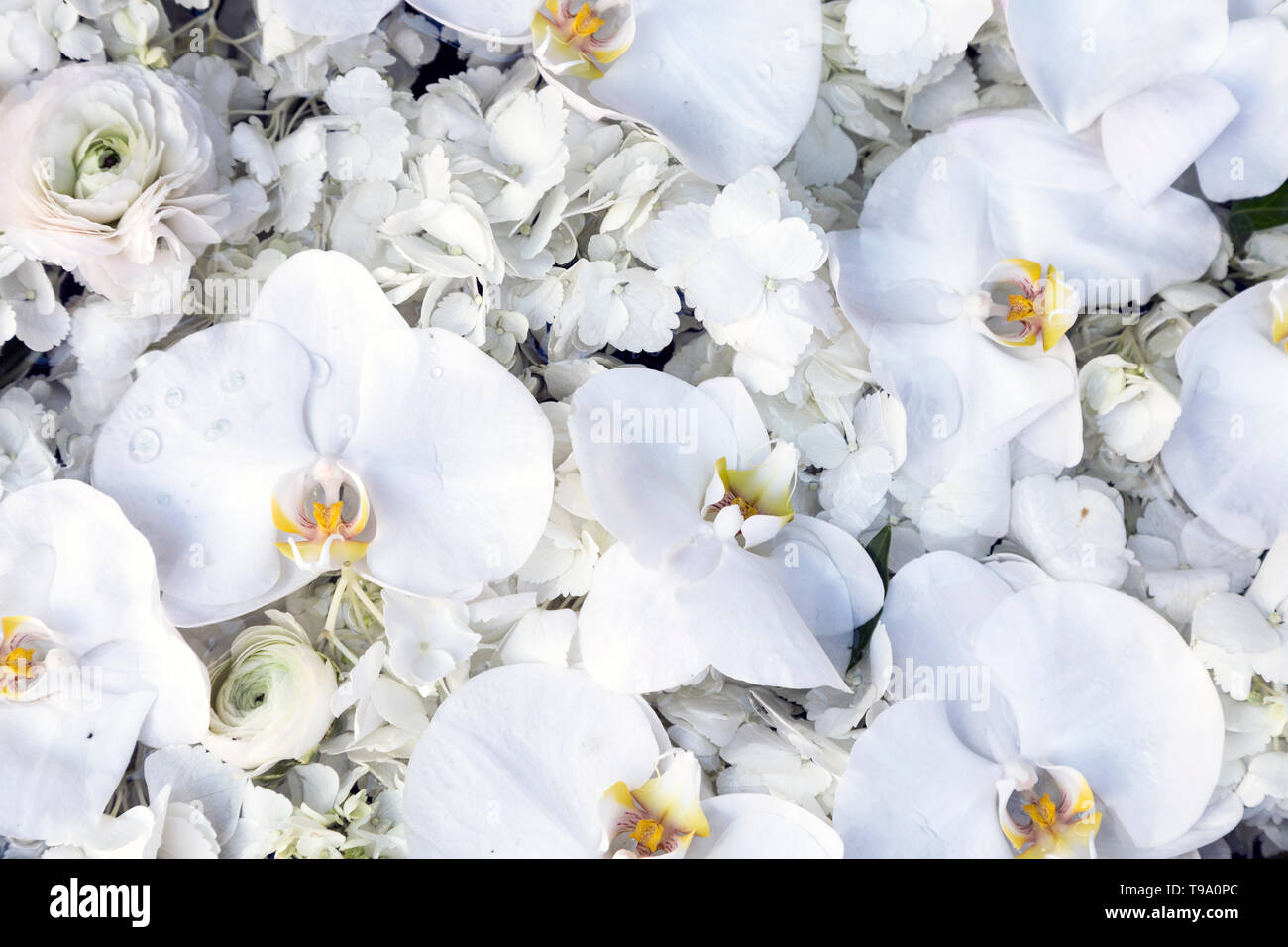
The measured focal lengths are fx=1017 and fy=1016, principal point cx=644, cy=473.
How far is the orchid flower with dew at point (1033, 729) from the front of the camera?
2.16 feet

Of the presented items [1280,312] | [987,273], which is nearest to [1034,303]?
[987,273]

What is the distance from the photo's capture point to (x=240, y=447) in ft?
2.13

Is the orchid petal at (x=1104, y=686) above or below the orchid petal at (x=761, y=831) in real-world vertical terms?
above

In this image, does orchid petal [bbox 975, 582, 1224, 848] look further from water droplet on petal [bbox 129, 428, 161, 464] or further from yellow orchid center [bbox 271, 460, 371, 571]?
water droplet on petal [bbox 129, 428, 161, 464]

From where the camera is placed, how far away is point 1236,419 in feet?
2.29

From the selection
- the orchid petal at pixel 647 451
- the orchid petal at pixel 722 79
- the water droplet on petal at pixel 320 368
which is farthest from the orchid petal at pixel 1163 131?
the water droplet on petal at pixel 320 368

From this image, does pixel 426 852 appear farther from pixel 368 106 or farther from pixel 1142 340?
pixel 1142 340

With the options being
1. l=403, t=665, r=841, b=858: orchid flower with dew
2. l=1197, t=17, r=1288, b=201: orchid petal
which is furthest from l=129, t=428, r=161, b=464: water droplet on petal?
l=1197, t=17, r=1288, b=201: orchid petal

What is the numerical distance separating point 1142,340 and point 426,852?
1.97 feet

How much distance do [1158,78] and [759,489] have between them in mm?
387

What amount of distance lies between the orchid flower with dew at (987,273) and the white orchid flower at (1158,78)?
0.02 m

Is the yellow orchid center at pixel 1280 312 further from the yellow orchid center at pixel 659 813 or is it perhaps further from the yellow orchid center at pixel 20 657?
the yellow orchid center at pixel 20 657

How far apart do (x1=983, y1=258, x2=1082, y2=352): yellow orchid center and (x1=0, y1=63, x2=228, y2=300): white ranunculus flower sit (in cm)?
51
